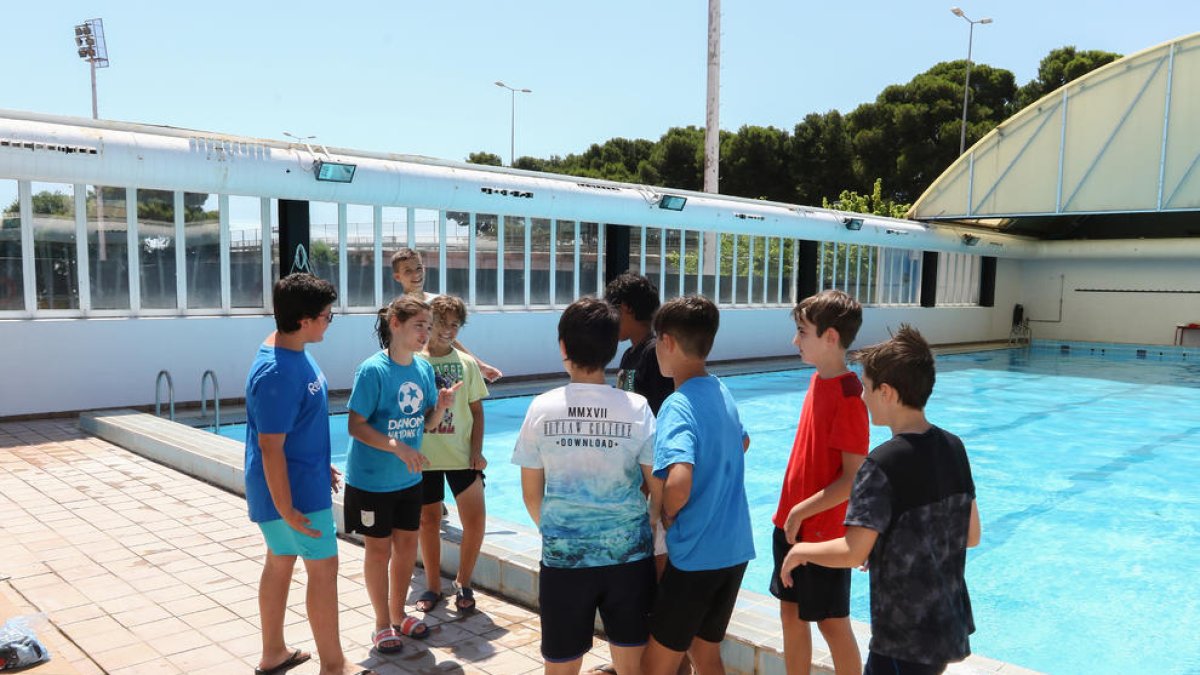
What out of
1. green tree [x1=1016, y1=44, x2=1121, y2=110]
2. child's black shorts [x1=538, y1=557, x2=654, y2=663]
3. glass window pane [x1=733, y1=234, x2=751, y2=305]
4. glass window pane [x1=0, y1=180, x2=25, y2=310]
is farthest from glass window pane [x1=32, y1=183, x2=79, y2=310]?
green tree [x1=1016, y1=44, x2=1121, y2=110]

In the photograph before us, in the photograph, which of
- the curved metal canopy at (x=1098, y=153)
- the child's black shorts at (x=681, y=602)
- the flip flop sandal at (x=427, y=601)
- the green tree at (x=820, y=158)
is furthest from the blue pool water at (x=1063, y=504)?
the green tree at (x=820, y=158)

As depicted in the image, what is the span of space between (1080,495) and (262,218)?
959 centimetres

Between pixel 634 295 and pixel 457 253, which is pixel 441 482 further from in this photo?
pixel 457 253

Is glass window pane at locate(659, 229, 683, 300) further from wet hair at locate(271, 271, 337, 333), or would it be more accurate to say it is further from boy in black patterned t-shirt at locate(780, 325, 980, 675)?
boy in black patterned t-shirt at locate(780, 325, 980, 675)

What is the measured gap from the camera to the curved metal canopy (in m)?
18.0

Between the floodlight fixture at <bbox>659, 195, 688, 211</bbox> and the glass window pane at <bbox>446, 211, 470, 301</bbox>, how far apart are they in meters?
3.54

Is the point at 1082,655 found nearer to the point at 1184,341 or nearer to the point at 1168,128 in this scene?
the point at 1168,128

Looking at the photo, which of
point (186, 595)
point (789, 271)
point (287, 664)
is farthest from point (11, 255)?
point (789, 271)

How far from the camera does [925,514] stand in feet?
6.62

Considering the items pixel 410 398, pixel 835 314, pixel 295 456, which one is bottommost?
pixel 295 456

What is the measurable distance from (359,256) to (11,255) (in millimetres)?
3820

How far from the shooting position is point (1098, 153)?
19094 millimetres

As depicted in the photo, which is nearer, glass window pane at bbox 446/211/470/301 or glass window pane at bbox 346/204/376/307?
glass window pane at bbox 346/204/376/307

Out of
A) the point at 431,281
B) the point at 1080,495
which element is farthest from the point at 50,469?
the point at 1080,495
